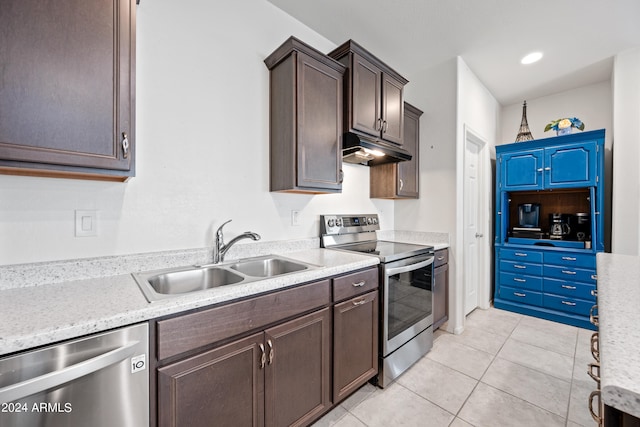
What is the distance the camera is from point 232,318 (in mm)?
1122

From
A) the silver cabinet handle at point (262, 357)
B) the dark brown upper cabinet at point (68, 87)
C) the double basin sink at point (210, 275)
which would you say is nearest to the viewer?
the dark brown upper cabinet at point (68, 87)

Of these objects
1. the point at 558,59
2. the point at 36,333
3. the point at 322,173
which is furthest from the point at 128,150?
the point at 558,59

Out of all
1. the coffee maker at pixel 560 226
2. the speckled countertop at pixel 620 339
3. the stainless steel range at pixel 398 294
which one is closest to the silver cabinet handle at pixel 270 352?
the stainless steel range at pixel 398 294

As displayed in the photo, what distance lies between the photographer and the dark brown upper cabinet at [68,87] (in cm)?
92

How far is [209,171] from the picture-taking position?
170 centimetres

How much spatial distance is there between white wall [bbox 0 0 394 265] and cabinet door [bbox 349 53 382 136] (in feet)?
2.02

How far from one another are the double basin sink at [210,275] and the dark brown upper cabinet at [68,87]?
542 millimetres

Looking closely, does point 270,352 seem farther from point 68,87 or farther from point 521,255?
point 521,255

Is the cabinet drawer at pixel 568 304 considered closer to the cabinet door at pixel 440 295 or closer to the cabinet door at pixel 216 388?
the cabinet door at pixel 440 295

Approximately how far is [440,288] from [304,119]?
200cm

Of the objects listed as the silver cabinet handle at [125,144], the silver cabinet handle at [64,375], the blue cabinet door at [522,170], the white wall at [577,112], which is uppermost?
the white wall at [577,112]

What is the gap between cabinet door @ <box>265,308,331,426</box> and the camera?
1268mm

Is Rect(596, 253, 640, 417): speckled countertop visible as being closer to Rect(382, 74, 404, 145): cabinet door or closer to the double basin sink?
the double basin sink

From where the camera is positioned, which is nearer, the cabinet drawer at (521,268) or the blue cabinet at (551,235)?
the blue cabinet at (551,235)
